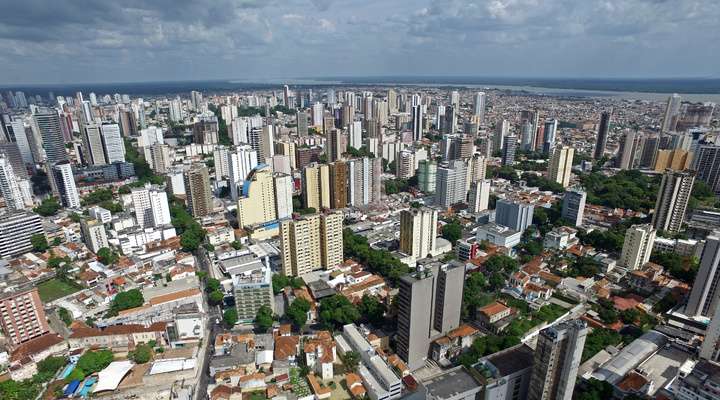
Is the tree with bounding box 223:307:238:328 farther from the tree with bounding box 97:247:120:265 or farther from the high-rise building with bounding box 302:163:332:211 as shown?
the high-rise building with bounding box 302:163:332:211

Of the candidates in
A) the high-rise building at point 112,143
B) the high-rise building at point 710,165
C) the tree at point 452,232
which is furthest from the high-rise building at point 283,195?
the high-rise building at point 710,165

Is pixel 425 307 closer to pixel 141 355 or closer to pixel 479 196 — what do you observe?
pixel 141 355

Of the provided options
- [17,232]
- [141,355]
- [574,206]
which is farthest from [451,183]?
[17,232]

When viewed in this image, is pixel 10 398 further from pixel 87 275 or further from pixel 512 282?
pixel 512 282

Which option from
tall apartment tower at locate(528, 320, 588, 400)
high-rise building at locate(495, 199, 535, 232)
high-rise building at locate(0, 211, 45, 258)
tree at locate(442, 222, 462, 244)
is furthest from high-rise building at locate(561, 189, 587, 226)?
high-rise building at locate(0, 211, 45, 258)

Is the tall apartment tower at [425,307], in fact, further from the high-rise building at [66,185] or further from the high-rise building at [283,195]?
the high-rise building at [66,185]
